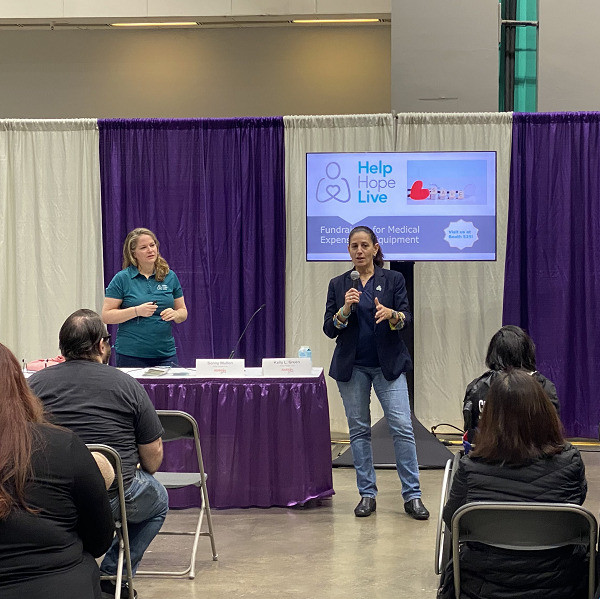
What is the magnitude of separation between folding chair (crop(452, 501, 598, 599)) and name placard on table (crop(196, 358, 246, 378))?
2342 mm

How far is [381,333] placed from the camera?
4621mm

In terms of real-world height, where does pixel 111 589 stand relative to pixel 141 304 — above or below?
below

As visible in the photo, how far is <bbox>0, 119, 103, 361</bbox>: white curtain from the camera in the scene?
22.7ft

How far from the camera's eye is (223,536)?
442cm

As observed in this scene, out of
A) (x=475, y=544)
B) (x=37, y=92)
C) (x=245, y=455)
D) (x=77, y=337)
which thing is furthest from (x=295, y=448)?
(x=37, y=92)

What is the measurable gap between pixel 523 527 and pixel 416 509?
83.7 inches

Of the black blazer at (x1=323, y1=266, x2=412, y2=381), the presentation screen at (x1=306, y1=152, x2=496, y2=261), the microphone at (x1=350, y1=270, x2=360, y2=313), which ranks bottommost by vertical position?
the black blazer at (x1=323, y1=266, x2=412, y2=381)

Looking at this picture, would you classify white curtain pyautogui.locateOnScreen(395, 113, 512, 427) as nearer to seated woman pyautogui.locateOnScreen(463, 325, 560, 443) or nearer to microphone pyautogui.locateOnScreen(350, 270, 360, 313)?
microphone pyautogui.locateOnScreen(350, 270, 360, 313)

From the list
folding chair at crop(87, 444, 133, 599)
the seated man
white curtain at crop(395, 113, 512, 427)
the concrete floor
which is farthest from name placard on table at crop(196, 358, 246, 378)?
white curtain at crop(395, 113, 512, 427)

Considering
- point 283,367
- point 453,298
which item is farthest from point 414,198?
point 283,367

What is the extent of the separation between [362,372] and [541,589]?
219 centimetres

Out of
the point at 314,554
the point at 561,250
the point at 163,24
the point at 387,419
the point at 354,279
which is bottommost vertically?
the point at 314,554

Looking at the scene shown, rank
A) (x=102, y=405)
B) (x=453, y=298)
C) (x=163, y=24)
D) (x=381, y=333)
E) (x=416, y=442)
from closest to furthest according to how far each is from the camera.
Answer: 1. (x=102, y=405)
2. (x=381, y=333)
3. (x=416, y=442)
4. (x=453, y=298)
5. (x=163, y=24)

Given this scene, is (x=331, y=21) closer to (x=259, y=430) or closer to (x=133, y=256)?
(x=133, y=256)
